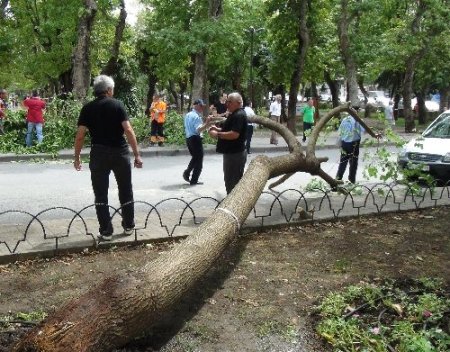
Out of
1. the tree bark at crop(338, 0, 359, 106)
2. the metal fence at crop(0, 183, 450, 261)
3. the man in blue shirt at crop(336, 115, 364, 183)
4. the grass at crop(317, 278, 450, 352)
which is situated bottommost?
the grass at crop(317, 278, 450, 352)

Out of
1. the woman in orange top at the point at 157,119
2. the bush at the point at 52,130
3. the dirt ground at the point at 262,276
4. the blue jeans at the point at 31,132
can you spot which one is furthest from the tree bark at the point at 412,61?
the dirt ground at the point at 262,276

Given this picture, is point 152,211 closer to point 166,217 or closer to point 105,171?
point 166,217

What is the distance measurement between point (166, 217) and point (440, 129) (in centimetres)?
807

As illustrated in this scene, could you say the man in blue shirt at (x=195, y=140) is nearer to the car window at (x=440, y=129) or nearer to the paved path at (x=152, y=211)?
the paved path at (x=152, y=211)

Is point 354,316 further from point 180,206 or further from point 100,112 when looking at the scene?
point 180,206

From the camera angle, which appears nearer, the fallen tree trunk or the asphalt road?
the fallen tree trunk

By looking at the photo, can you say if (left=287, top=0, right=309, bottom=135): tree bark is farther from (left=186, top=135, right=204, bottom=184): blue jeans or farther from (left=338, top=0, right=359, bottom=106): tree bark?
(left=186, top=135, right=204, bottom=184): blue jeans

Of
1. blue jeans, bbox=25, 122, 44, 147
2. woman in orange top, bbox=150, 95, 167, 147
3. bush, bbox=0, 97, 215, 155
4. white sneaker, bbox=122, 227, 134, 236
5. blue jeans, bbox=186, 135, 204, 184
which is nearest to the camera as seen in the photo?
white sneaker, bbox=122, 227, 134, 236

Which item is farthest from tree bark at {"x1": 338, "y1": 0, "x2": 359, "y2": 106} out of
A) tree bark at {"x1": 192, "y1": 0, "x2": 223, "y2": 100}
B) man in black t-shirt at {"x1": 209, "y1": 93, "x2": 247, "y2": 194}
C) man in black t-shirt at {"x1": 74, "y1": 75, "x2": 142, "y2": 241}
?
man in black t-shirt at {"x1": 74, "y1": 75, "x2": 142, "y2": 241}

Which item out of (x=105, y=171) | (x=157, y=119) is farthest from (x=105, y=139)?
(x=157, y=119)

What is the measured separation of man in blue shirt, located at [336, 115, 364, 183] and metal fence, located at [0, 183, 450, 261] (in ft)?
4.23

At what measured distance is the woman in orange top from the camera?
17.0 meters

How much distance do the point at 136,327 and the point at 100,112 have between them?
2872 mm

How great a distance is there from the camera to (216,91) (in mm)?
40531
